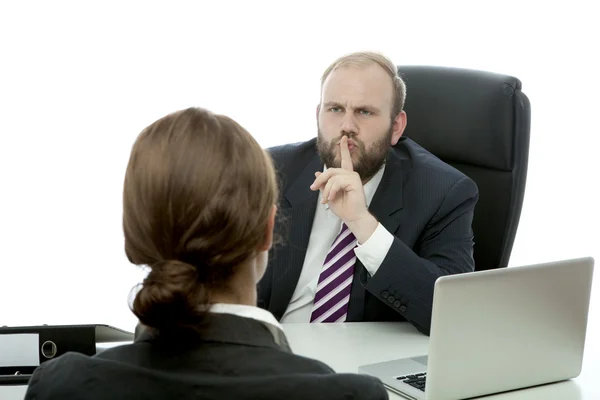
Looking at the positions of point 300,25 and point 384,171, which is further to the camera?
point 300,25

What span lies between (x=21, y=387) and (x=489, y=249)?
4.85 feet

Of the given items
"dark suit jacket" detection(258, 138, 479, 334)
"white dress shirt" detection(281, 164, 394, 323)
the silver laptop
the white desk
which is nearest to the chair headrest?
"dark suit jacket" detection(258, 138, 479, 334)

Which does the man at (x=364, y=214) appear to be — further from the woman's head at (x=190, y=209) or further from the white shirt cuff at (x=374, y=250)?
the woman's head at (x=190, y=209)

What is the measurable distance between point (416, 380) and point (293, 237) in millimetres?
766

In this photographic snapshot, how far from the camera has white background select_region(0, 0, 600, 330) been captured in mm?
3707

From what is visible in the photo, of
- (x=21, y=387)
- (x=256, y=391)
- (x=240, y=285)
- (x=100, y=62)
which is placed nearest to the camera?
(x=256, y=391)

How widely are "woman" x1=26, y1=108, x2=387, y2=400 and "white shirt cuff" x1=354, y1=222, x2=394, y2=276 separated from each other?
106 centimetres

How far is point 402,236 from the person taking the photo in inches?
97.0

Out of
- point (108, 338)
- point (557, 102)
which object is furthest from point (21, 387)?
point (557, 102)

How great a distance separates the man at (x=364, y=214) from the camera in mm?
2303

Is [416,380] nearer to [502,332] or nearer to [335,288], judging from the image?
[502,332]

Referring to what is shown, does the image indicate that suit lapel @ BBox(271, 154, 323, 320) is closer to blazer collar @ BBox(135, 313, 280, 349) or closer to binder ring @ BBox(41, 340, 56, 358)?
binder ring @ BBox(41, 340, 56, 358)

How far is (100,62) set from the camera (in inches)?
146

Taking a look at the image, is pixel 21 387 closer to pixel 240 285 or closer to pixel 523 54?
pixel 240 285
